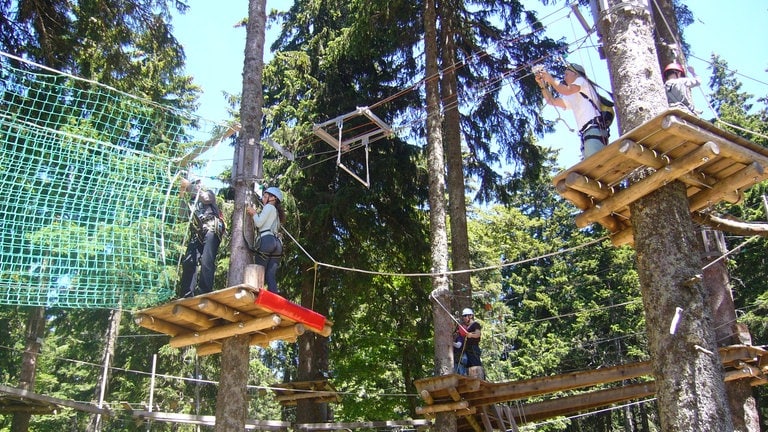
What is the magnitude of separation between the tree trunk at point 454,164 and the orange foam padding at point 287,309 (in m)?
3.97

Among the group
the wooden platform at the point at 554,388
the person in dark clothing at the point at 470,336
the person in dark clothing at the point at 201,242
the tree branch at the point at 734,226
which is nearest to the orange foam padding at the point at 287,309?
the person in dark clothing at the point at 201,242

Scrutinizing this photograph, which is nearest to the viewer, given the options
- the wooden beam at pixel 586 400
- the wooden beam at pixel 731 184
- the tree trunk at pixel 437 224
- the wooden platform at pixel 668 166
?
the wooden platform at pixel 668 166

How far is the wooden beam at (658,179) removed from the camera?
4.10 m

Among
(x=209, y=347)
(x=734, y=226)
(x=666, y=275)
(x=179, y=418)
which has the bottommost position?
(x=179, y=418)

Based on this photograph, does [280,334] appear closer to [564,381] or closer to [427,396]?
[427,396]

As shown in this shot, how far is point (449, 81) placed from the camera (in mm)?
11383

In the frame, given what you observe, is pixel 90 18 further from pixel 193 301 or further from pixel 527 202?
pixel 527 202

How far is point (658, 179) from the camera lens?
4230mm

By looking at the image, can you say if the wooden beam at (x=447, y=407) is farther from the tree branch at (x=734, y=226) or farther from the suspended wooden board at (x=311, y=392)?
the tree branch at (x=734, y=226)

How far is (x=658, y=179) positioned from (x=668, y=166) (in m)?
0.11

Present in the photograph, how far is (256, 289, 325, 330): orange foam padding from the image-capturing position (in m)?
5.04

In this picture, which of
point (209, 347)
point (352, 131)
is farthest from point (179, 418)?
point (352, 131)

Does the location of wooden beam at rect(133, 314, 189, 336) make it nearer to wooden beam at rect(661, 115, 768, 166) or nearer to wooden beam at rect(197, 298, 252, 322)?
wooden beam at rect(197, 298, 252, 322)

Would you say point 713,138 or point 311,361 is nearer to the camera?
point 713,138
